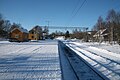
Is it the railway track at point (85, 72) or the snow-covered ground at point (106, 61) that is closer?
the railway track at point (85, 72)

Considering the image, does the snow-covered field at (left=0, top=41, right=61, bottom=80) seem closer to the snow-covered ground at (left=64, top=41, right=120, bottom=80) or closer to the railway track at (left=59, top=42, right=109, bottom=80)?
the railway track at (left=59, top=42, right=109, bottom=80)

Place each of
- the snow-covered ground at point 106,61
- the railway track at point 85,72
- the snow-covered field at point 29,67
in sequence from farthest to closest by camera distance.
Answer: the snow-covered ground at point 106,61 < the railway track at point 85,72 < the snow-covered field at point 29,67

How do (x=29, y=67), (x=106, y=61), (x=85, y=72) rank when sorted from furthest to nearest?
(x=106, y=61), (x=29, y=67), (x=85, y=72)

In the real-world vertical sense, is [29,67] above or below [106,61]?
above

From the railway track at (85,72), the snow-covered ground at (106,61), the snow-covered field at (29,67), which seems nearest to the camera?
the snow-covered field at (29,67)

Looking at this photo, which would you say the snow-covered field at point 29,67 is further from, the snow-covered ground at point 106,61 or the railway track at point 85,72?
the snow-covered ground at point 106,61

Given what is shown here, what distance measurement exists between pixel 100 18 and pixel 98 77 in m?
59.3

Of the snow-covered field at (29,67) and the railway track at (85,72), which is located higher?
the snow-covered field at (29,67)

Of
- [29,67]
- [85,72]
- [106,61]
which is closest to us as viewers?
[85,72]

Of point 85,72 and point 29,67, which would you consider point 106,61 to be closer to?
point 85,72

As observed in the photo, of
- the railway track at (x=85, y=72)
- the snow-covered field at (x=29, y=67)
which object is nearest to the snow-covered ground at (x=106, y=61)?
the railway track at (x=85, y=72)

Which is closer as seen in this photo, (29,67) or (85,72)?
(85,72)

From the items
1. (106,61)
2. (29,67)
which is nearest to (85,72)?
(29,67)

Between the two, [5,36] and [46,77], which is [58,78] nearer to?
[46,77]
